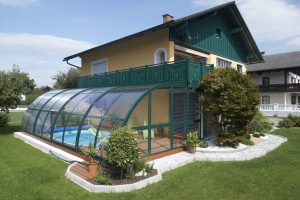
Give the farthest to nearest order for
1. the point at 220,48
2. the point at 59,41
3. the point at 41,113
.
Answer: the point at 59,41, the point at 220,48, the point at 41,113

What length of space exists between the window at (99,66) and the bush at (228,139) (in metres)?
11.9

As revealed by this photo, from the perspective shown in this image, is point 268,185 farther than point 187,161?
No

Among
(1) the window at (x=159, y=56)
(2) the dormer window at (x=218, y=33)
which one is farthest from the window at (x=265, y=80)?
(1) the window at (x=159, y=56)

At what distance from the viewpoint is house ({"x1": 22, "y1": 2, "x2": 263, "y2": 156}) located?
1158 centimetres

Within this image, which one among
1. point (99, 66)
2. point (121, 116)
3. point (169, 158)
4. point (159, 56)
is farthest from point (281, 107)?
point (121, 116)

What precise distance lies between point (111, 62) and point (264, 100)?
28220 millimetres

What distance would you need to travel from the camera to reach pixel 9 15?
13.8 meters

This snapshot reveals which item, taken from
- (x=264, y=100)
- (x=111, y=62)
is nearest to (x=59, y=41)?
(x=111, y=62)

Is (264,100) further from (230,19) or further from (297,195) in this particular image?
(297,195)

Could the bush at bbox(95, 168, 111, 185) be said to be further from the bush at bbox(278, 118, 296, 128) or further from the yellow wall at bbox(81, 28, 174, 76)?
the bush at bbox(278, 118, 296, 128)

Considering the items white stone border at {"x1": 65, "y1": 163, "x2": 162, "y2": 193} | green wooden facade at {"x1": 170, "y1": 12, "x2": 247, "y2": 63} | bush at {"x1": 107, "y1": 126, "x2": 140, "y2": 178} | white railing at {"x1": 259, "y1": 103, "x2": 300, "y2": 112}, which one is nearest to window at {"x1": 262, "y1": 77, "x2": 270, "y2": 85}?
white railing at {"x1": 259, "y1": 103, "x2": 300, "y2": 112}

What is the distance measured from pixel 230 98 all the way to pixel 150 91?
161 inches

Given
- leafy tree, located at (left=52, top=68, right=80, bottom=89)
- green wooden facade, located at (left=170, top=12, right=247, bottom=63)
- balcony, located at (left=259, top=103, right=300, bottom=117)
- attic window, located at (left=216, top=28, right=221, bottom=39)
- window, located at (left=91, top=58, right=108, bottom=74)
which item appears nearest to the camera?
green wooden facade, located at (left=170, top=12, right=247, bottom=63)

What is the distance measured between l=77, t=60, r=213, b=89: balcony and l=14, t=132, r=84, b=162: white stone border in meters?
5.99
